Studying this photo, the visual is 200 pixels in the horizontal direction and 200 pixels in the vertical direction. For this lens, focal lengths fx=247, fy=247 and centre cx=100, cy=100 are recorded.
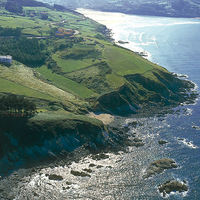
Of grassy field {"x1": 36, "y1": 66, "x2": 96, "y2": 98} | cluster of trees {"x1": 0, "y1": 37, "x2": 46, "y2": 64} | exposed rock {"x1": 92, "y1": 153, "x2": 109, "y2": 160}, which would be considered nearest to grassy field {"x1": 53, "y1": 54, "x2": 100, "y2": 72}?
grassy field {"x1": 36, "y1": 66, "x2": 96, "y2": 98}

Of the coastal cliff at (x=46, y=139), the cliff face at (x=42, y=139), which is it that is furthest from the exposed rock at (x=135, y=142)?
the cliff face at (x=42, y=139)

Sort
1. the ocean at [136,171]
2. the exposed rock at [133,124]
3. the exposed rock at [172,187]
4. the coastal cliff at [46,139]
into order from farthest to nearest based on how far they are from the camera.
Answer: the exposed rock at [133,124]
the coastal cliff at [46,139]
the exposed rock at [172,187]
the ocean at [136,171]

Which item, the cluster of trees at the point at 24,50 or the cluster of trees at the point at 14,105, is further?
the cluster of trees at the point at 24,50

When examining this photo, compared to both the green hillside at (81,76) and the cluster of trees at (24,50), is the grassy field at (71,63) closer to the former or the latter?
the green hillside at (81,76)

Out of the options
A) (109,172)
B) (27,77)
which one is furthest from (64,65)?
(109,172)

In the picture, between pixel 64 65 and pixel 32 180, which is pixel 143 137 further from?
pixel 64 65

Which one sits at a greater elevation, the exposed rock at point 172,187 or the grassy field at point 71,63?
the grassy field at point 71,63

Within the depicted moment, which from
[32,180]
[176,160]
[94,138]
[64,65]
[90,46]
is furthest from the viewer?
[90,46]

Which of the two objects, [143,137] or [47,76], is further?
[47,76]
